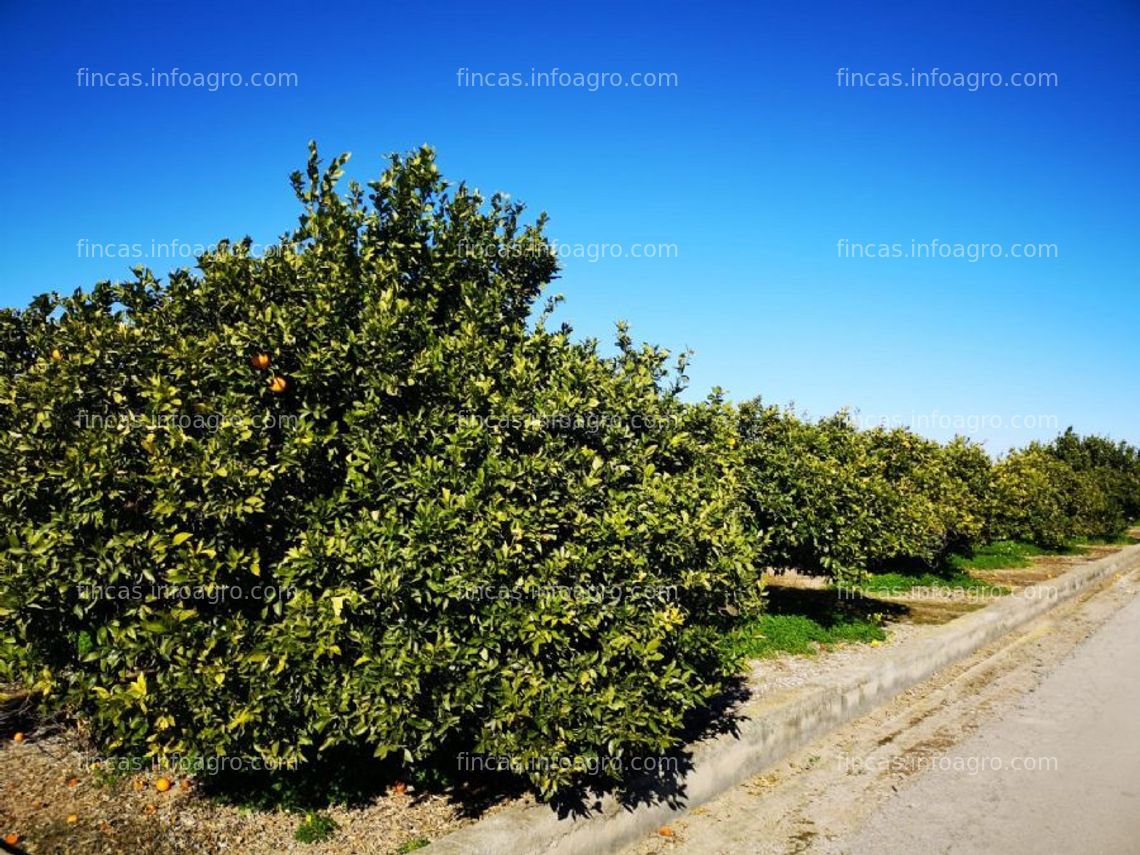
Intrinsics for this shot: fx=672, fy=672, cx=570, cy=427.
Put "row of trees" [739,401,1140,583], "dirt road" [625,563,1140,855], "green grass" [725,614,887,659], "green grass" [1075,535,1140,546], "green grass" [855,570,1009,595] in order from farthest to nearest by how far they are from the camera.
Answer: "green grass" [1075,535,1140,546], "green grass" [855,570,1009,595], "row of trees" [739,401,1140,583], "green grass" [725,614,887,659], "dirt road" [625,563,1140,855]

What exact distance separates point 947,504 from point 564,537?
45.8ft

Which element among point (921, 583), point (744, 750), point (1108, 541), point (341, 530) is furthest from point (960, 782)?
point (1108, 541)

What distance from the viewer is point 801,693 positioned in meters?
7.16

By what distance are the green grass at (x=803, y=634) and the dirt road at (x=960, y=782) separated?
1.33 metres

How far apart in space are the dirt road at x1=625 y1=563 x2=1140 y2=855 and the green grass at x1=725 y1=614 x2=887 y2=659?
4.35 feet

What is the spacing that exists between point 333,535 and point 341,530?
0.12m

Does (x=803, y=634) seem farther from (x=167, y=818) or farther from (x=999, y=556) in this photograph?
(x=999, y=556)

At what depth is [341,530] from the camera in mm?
4141

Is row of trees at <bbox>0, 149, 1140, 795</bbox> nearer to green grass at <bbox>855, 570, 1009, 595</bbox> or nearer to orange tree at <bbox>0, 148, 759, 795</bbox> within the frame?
orange tree at <bbox>0, 148, 759, 795</bbox>

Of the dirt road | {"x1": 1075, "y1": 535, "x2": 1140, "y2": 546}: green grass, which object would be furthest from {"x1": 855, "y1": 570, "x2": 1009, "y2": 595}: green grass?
{"x1": 1075, "y1": 535, "x2": 1140, "y2": 546}: green grass

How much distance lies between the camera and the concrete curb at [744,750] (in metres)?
4.36

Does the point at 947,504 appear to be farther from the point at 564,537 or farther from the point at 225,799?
the point at 225,799

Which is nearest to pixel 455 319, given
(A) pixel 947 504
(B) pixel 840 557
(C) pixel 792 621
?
(B) pixel 840 557

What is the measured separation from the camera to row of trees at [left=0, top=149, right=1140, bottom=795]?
4023 mm
